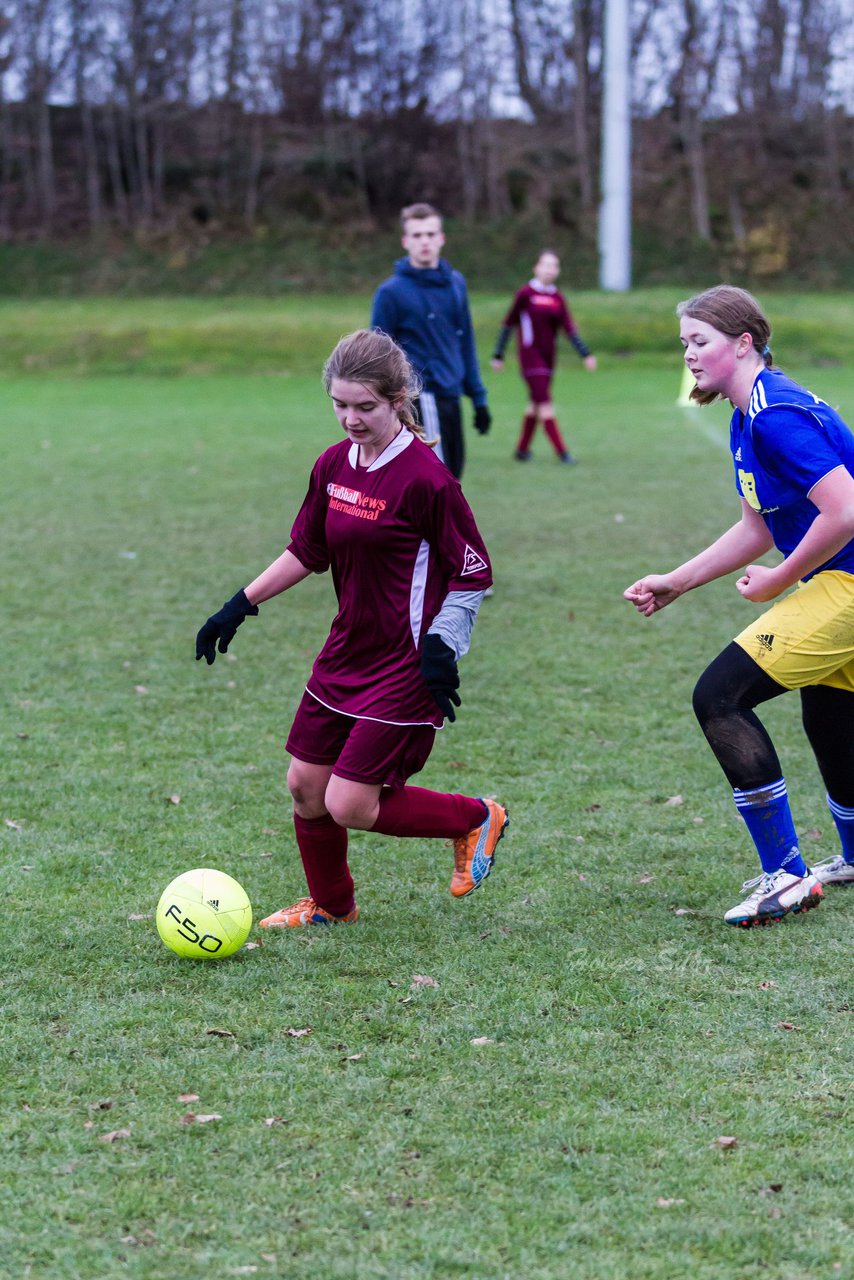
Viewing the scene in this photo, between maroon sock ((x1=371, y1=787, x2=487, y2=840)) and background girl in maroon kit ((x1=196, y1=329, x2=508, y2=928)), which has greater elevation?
background girl in maroon kit ((x1=196, y1=329, x2=508, y2=928))

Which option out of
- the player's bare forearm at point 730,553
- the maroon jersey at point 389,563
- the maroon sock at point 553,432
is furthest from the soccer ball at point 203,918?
the maroon sock at point 553,432

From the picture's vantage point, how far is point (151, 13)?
39.8 metres

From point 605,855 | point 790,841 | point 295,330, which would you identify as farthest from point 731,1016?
point 295,330

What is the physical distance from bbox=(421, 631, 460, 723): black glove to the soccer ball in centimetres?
88

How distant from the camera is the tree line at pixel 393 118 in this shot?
39.5 m

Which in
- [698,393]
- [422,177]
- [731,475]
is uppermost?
[422,177]

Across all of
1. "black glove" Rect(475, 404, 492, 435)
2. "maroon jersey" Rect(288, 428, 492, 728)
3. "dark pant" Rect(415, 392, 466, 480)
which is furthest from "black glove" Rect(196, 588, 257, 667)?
"black glove" Rect(475, 404, 492, 435)

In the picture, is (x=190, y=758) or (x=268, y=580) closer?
(x=268, y=580)

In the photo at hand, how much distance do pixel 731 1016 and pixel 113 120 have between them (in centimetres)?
4121

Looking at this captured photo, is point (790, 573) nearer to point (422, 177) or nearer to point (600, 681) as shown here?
point (600, 681)

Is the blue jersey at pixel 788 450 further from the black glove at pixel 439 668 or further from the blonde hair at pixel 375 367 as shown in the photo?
the black glove at pixel 439 668

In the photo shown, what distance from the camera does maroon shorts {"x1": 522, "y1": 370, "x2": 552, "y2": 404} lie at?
15477 millimetres

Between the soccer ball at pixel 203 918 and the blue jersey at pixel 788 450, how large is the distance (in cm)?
204

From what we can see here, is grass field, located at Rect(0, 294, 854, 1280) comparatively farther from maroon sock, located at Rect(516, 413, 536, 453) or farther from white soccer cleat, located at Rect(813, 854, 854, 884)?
maroon sock, located at Rect(516, 413, 536, 453)
